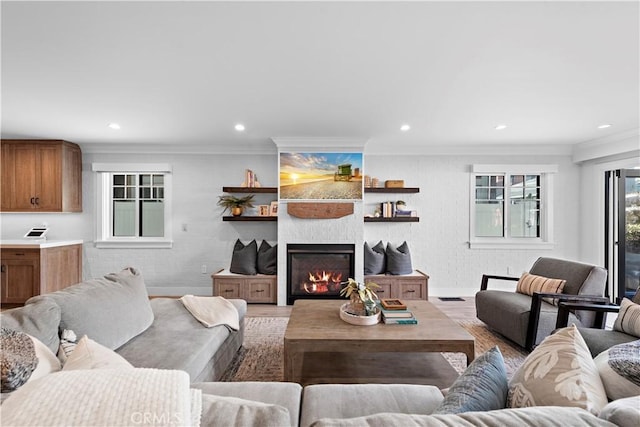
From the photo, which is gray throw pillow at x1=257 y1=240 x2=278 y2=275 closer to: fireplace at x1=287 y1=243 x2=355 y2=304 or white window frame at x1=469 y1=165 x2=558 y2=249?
fireplace at x1=287 y1=243 x2=355 y2=304

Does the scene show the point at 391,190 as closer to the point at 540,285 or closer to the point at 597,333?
the point at 540,285

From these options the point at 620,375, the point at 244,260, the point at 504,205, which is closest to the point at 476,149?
the point at 504,205

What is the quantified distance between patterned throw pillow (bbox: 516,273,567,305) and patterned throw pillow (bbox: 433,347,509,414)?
2.46 metres

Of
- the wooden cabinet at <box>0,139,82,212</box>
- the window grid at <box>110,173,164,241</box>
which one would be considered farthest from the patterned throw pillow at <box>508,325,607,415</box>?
the wooden cabinet at <box>0,139,82,212</box>

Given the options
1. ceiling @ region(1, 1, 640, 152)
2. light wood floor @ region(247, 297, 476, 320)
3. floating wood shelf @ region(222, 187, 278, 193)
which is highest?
ceiling @ region(1, 1, 640, 152)

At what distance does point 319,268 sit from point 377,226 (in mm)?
1194

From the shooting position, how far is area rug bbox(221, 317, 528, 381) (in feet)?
8.18

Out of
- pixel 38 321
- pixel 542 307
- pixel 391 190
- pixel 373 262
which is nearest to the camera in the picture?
pixel 38 321

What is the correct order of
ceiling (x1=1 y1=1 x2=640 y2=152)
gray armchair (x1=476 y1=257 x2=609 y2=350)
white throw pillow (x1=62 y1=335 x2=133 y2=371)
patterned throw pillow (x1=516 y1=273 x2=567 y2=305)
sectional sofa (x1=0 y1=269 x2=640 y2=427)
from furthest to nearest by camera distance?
patterned throw pillow (x1=516 y1=273 x2=567 y2=305)
gray armchair (x1=476 y1=257 x2=609 y2=350)
ceiling (x1=1 y1=1 x2=640 y2=152)
white throw pillow (x1=62 y1=335 x2=133 y2=371)
sectional sofa (x1=0 y1=269 x2=640 y2=427)

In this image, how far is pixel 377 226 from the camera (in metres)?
5.17

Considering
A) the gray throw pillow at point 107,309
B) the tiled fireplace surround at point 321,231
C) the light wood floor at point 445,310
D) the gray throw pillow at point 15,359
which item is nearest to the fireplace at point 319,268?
the tiled fireplace surround at point 321,231

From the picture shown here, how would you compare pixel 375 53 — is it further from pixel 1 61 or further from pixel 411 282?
pixel 411 282

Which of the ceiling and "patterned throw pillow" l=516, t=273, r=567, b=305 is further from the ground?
the ceiling

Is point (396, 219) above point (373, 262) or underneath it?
above
